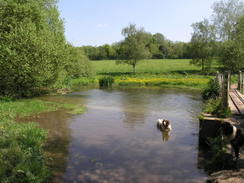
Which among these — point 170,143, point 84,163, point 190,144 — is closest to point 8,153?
point 84,163

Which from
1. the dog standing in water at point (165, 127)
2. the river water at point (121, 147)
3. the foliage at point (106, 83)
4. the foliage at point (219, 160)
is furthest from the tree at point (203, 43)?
the foliage at point (219, 160)

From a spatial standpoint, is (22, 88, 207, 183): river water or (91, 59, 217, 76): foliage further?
(91, 59, 217, 76): foliage

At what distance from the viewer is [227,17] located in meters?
56.2

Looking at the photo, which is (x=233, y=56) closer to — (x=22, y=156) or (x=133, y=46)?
(x=133, y=46)

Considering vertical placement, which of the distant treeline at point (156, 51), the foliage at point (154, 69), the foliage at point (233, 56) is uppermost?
the distant treeline at point (156, 51)

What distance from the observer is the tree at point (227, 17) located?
2194 inches

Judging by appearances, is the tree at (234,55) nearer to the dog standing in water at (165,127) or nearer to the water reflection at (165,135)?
the dog standing in water at (165,127)

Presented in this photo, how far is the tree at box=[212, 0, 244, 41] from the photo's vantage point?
55.7 m

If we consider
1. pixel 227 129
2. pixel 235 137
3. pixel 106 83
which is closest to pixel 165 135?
pixel 227 129

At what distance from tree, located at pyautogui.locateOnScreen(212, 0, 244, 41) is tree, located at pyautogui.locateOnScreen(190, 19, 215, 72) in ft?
6.75

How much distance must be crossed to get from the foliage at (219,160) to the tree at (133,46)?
50120mm

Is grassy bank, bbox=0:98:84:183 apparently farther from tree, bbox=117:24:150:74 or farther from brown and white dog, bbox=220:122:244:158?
tree, bbox=117:24:150:74

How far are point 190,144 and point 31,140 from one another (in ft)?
23.3

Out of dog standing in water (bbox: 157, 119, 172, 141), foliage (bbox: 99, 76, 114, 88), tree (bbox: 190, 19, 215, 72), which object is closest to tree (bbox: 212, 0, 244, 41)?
tree (bbox: 190, 19, 215, 72)
